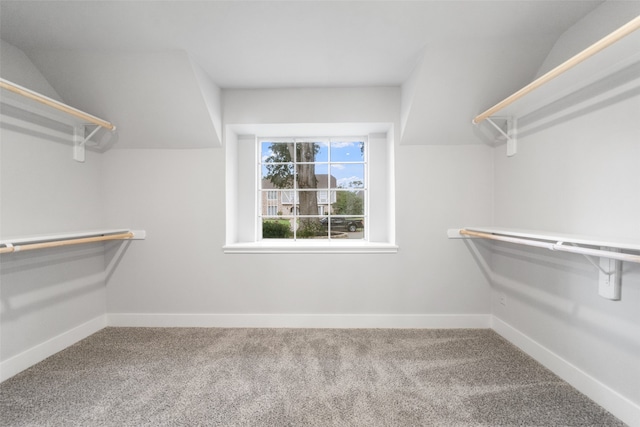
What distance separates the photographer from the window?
265cm

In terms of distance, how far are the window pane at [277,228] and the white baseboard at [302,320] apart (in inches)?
30.6

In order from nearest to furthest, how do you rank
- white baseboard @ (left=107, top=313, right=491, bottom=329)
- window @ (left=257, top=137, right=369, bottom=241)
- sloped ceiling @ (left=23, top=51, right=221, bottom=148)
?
sloped ceiling @ (left=23, top=51, right=221, bottom=148), white baseboard @ (left=107, top=313, right=491, bottom=329), window @ (left=257, top=137, right=369, bottom=241)

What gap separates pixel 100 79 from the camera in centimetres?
190

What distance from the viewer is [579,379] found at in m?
1.48

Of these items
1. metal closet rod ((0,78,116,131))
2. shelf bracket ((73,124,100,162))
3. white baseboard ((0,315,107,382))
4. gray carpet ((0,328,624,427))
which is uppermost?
metal closet rod ((0,78,116,131))

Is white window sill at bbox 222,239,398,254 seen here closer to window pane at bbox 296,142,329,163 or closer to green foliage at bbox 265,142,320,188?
green foliage at bbox 265,142,320,188

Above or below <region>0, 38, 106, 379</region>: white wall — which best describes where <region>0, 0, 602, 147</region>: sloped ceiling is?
above

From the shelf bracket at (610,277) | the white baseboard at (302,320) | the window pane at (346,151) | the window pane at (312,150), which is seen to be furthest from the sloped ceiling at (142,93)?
the shelf bracket at (610,277)

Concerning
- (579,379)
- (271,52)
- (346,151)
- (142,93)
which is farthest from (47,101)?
(579,379)

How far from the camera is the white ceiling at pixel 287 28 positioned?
1405 mm

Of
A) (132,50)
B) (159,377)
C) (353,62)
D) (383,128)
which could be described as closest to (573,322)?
(383,128)

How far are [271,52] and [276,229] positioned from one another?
1555 mm

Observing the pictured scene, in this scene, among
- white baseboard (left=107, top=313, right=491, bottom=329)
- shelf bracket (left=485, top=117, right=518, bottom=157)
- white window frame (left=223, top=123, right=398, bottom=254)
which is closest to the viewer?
shelf bracket (left=485, top=117, right=518, bottom=157)

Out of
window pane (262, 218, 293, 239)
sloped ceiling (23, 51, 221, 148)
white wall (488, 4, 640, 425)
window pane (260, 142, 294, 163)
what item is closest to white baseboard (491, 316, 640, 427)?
white wall (488, 4, 640, 425)
